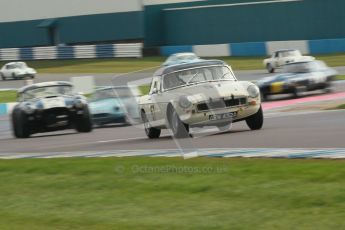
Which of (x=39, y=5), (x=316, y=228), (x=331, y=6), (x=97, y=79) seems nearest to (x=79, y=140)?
(x=316, y=228)

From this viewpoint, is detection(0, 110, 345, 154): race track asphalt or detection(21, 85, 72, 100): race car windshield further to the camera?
detection(21, 85, 72, 100): race car windshield

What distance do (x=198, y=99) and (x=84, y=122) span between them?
5506mm

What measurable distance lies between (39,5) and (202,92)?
46.3 meters

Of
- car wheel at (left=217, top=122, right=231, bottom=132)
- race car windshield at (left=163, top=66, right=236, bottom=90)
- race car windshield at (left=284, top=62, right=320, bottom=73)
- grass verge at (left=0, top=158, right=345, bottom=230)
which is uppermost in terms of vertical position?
grass verge at (left=0, top=158, right=345, bottom=230)

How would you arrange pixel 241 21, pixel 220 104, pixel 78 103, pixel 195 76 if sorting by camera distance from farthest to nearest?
pixel 241 21 → pixel 78 103 → pixel 195 76 → pixel 220 104

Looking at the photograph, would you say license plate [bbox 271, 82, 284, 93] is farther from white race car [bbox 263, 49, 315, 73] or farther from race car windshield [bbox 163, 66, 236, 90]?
white race car [bbox 263, 49, 315, 73]

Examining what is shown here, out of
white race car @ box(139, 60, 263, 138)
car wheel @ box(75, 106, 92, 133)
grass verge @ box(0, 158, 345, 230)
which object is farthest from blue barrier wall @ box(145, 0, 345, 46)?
grass verge @ box(0, 158, 345, 230)

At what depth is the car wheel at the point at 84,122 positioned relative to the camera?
1770cm

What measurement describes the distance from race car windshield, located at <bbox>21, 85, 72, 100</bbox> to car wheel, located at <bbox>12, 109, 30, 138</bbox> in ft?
2.01

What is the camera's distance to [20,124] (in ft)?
57.8

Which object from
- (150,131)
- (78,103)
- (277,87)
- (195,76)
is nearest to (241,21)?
(277,87)

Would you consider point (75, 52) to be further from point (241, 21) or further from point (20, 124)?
point (20, 124)

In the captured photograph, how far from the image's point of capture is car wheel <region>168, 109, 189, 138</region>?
12992 millimetres

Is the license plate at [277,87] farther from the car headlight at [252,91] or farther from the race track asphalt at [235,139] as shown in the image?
the car headlight at [252,91]
